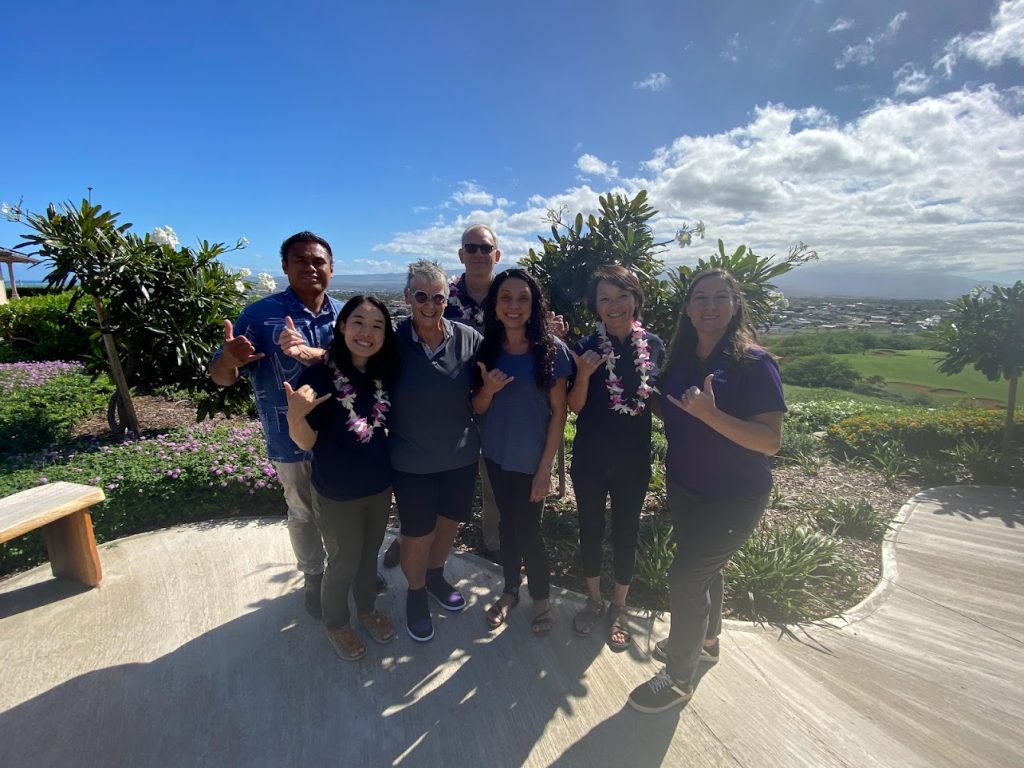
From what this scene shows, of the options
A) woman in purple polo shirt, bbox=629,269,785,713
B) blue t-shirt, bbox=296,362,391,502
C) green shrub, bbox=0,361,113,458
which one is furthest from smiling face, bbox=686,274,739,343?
green shrub, bbox=0,361,113,458

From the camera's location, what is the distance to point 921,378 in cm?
1498

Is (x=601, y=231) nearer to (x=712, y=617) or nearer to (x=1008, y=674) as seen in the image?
(x=712, y=617)

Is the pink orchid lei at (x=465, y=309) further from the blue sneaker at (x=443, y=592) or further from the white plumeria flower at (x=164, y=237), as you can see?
the white plumeria flower at (x=164, y=237)

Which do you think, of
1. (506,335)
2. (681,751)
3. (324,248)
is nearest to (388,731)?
(681,751)

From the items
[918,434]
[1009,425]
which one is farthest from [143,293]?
[1009,425]

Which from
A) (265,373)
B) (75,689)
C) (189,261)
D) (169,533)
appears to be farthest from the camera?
(189,261)

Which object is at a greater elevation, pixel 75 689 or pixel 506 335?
pixel 506 335

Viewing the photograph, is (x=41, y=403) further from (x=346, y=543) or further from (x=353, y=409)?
(x=353, y=409)

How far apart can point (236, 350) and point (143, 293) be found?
4074 mm

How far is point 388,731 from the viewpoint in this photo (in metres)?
2.25

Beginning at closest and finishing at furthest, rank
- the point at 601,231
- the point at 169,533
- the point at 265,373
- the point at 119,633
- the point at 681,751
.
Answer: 1. the point at 681,751
2. the point at 265,373
3. the point at 119,633
4. the point at 169,533
5. the point at 601,231

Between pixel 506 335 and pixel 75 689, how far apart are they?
10.1 ft

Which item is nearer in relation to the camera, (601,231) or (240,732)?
(240,732)

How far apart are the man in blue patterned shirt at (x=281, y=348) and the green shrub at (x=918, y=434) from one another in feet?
24.2
